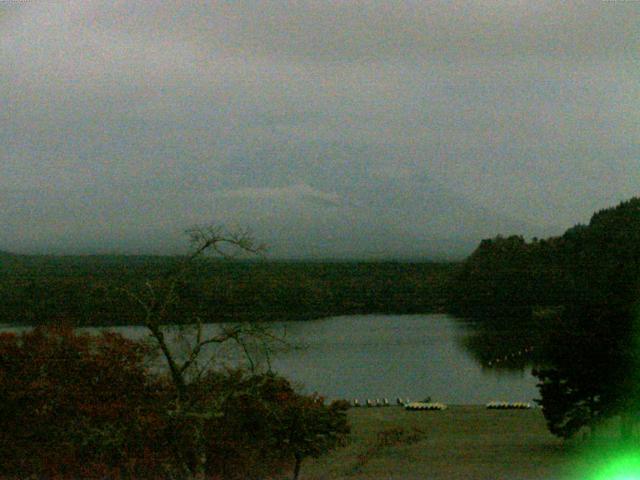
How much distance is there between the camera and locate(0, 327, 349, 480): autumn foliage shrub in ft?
20.5

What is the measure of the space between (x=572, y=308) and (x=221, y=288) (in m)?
7.46

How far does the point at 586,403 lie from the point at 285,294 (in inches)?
1020

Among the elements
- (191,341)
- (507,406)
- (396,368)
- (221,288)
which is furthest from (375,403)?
(191,341)

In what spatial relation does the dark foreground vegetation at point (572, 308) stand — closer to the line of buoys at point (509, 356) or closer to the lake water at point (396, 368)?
the line of buoys at point (509, 356)

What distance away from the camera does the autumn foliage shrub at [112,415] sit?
6234 mm

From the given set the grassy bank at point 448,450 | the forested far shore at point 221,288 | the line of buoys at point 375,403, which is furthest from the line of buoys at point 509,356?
the grassy bank at point 448,450

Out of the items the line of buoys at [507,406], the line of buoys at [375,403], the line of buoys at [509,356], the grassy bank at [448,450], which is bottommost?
the line of buoys at [509,356]

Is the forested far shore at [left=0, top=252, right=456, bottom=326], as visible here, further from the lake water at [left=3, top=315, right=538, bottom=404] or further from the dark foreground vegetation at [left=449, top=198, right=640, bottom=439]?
the dark foreground vegetation at [left=449, top=198, right=640, bottom=439]

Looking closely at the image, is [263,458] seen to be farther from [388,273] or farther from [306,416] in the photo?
[388,273]

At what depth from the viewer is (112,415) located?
20.9ft

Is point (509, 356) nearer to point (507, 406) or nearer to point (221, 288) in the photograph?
point (507, 406)

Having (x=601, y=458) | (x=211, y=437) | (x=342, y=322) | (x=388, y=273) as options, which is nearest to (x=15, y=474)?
(x=211, y=437)

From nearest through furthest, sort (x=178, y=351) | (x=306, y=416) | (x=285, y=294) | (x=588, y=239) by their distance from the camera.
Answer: (x=178, y=351) < (x=306, y=416) < (x=285, y=294) < (x=588, y=239)

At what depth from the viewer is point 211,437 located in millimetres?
6664
